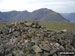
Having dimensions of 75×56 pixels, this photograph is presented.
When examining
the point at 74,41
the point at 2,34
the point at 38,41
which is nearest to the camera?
the point at 38,41

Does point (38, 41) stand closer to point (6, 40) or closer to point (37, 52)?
point (37, 52)

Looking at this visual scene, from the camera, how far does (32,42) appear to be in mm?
32406

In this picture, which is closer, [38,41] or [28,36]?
[38,41]

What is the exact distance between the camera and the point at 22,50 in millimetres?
30328

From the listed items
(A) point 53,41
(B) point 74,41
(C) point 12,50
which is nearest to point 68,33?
(B) point 74,41

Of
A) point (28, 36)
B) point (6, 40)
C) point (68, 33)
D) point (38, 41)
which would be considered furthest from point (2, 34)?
point (68, 33)

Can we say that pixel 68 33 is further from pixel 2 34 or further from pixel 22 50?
→ pixel 2 34

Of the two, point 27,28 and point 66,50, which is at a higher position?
point 27,28

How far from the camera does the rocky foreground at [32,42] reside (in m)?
30.2

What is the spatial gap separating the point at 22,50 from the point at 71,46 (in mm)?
9347

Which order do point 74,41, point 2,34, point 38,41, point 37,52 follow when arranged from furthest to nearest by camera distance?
point 2,34, point 74,41, point 38,41, point 37,52

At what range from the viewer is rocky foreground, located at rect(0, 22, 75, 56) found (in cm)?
3017

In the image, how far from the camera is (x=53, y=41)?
33.9 metres

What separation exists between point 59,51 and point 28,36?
25.8ft
